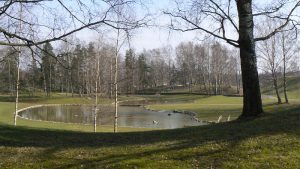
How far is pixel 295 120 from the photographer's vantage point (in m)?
13.0

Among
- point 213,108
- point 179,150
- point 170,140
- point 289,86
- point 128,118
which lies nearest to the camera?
point 179,150

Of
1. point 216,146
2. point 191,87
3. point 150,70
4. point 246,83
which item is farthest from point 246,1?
point 150,70

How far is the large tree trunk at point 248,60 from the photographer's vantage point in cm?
1445

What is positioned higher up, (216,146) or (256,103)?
(256,103)

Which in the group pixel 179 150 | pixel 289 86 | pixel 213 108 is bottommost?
pixel 213 108

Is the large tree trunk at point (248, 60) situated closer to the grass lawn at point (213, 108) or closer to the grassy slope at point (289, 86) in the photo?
the grass lawn at point (213, 108)

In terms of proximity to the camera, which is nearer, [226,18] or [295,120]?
[295,120]

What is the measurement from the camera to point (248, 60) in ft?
47.5

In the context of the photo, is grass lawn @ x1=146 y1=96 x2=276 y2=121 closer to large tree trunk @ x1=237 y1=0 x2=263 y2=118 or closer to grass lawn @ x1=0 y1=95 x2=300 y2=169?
large tree trunk @ x1=237 y1=0 x2=263 y2=118

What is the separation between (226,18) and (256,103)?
3.75m

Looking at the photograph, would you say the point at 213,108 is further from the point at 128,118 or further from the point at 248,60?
the point at 248,60

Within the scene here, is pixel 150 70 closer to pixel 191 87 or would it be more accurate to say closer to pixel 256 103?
pixel 191 87

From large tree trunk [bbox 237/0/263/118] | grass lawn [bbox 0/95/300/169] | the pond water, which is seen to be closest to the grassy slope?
the pond water

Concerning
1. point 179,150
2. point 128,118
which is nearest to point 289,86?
point 128,118
